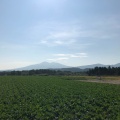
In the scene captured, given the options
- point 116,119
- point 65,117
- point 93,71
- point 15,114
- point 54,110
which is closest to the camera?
point 116,119

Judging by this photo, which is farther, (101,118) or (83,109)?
(83,109)

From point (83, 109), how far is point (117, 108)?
2.36 meters

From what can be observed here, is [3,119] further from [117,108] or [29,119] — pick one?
[117,108]

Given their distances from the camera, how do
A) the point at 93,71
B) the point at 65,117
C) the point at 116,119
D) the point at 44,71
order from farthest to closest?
1. the point at 44,71
2. the point at 93,71
3. the point at 65,117
4. the point at 116,119

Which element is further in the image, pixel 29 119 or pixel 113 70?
pixel 113 70

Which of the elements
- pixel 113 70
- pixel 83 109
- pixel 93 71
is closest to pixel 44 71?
pixel 93 71

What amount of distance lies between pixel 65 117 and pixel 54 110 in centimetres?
229

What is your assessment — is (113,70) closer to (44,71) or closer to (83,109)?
(44,71)

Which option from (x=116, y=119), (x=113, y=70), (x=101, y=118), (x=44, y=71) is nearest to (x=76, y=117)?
(x=101, y=118)

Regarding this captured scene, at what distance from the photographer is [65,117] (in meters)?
11.9

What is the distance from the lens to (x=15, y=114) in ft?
43.0

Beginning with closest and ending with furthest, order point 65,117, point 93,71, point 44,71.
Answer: point 65,117 → point 93,71 → point 44,71

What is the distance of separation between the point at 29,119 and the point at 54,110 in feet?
8.35

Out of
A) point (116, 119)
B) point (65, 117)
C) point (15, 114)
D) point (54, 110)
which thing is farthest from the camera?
point (54, 110)
